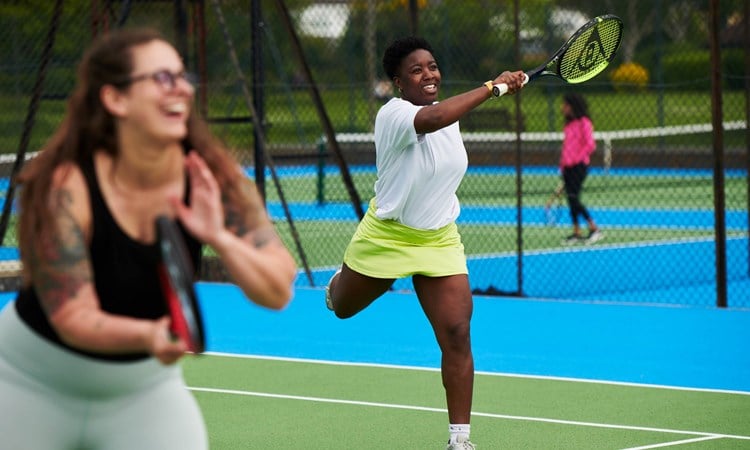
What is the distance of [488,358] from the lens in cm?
973

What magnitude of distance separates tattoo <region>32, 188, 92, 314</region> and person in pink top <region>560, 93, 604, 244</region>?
1232 cm

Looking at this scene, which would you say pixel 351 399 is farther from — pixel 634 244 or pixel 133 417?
pixel 634 244

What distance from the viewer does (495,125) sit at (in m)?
22.3

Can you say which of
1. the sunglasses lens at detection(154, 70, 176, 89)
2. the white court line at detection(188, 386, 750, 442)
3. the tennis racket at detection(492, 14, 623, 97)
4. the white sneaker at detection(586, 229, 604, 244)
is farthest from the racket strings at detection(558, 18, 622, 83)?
the white sneaker at detection(586, 229, 604, 244)

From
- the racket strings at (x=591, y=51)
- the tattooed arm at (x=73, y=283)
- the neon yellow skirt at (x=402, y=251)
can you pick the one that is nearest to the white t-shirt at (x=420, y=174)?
the neon yellow skirt at (x=402, y=251)

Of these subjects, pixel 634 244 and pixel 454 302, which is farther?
pixel 634 244

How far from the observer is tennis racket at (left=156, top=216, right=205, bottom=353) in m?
3.11

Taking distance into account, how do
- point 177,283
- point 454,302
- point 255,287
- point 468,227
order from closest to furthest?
point 177,283
point 255,287
point 454,302
point 468,227

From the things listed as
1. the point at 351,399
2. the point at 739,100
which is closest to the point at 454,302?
the point at 351,399

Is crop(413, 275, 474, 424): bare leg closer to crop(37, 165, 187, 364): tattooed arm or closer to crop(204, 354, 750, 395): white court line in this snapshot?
crop(204, 354, 750, 395): white court line

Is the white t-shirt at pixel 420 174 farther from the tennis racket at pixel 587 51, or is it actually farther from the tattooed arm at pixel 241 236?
the tattooed arm at pixel 241 236

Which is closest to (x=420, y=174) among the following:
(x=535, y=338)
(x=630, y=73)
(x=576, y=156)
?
(x=535, y=338)

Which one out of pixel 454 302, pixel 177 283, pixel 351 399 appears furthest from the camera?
pixel 351 399

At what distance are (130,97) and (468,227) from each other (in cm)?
1375
